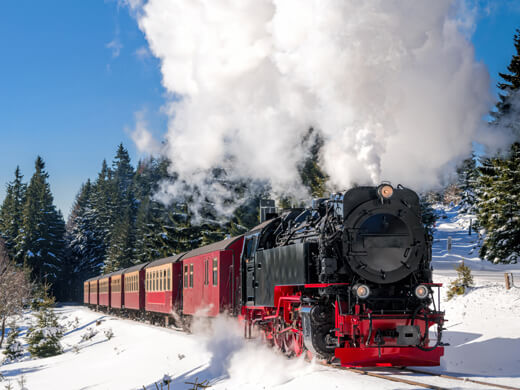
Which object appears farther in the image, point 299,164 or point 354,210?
point 299,164

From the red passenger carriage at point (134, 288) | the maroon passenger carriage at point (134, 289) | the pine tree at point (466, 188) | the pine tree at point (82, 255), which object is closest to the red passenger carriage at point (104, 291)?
the maroon passenger carriage at point (134, 289)

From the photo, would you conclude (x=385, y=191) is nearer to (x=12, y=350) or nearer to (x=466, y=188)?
(x=12, y=350)

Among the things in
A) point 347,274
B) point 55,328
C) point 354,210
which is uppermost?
point 354,210

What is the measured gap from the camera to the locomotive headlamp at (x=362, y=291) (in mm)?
9273

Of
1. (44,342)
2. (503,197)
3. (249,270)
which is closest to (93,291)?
(44,342)

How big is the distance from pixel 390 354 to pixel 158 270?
58.9ft

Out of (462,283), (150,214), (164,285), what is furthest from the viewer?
(150,214)

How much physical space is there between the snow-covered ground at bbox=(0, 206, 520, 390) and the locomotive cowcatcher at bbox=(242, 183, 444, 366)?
65 centimetres

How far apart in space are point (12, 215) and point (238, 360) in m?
73.9

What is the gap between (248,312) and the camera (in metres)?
14.4

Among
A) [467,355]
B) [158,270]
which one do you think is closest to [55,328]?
[158,270]

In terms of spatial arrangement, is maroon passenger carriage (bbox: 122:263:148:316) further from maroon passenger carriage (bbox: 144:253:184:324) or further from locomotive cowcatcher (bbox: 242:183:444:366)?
locomotive cowcatcher (bbox: 242:183:444:366)

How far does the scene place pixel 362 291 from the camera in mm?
9312

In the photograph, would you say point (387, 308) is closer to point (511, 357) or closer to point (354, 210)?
point (354, 210)
